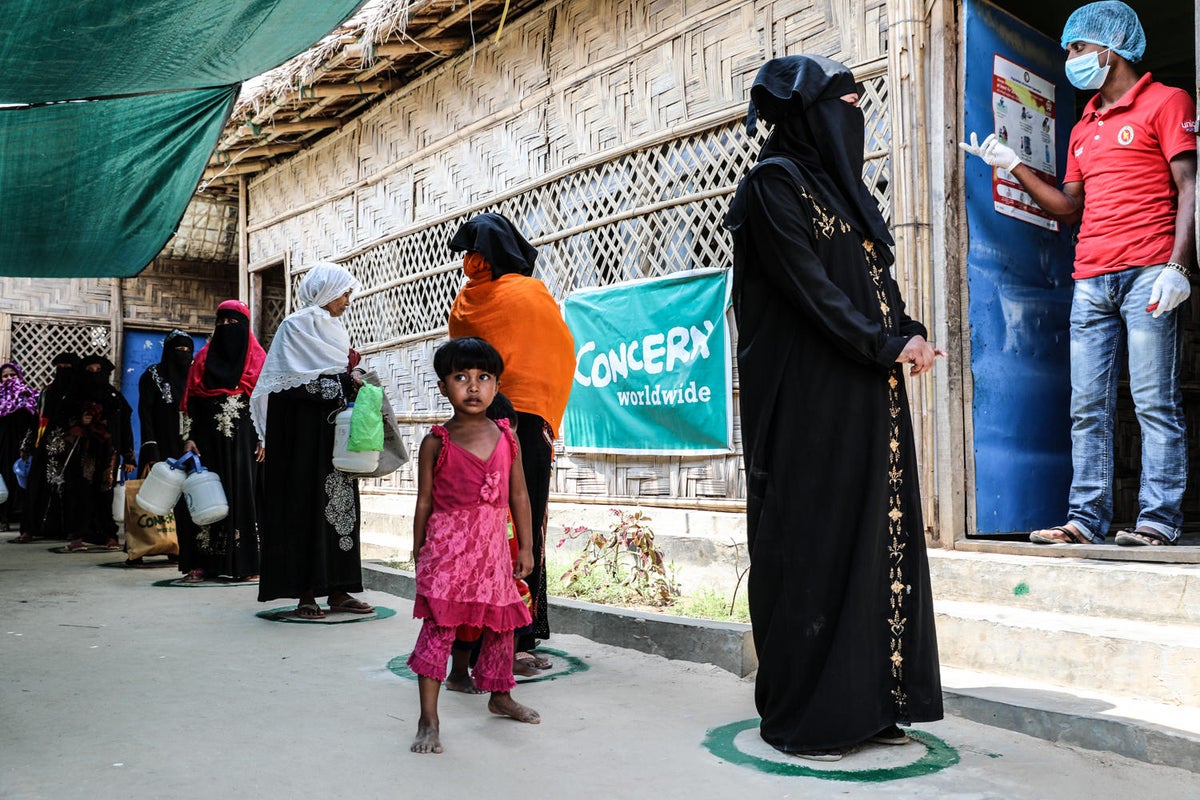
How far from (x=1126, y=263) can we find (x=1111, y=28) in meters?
0.93

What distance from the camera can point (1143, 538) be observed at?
150 inches

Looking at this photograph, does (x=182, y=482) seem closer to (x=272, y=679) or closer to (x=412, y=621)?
(x=412, y=621)

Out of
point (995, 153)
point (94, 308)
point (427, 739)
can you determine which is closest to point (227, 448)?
point (427, 739)

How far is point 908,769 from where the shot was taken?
2.66 m

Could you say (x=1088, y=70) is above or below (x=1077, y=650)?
above

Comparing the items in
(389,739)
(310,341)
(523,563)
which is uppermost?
(310,341)

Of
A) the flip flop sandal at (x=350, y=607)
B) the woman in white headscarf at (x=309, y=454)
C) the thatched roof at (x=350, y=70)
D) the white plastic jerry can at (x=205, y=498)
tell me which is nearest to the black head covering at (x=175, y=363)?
the white plastic jerry can at (x=205, y=498)

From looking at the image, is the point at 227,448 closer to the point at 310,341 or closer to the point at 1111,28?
the point at 310,341

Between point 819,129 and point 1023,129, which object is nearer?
point 819,129

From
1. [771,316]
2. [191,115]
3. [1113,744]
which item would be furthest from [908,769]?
[191,115]

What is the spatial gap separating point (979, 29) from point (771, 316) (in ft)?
7.69

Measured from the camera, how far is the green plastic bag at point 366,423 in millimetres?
4699

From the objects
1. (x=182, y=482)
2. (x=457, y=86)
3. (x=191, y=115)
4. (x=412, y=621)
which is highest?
(x=457, y=86)

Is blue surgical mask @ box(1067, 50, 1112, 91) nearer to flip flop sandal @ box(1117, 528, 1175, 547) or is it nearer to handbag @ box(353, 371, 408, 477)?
flip flop sandal @ box(1117, 528, 1175, 547)
